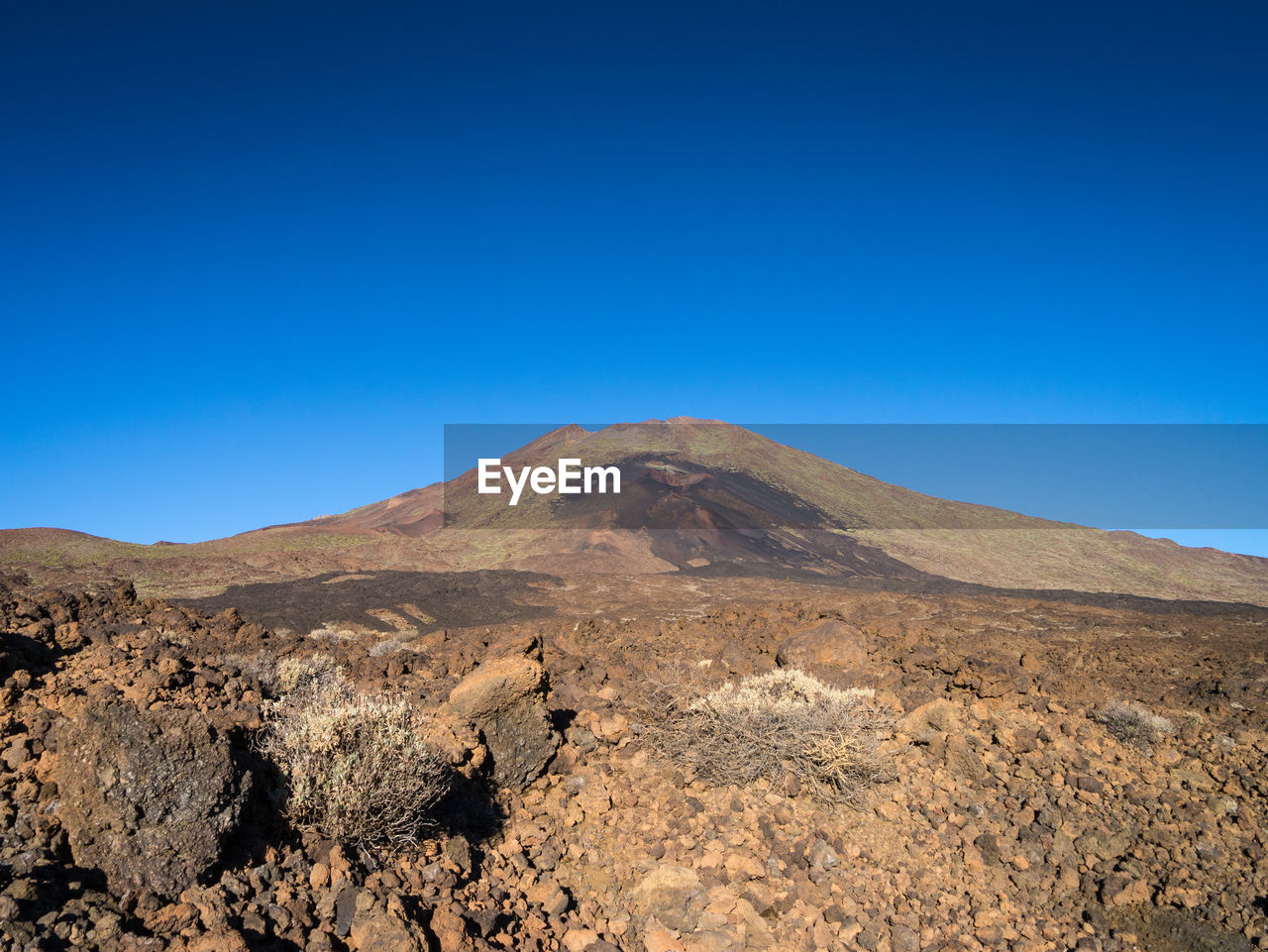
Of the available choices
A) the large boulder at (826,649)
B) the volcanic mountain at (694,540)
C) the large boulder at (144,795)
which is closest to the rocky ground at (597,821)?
the large boulder at (144,795)

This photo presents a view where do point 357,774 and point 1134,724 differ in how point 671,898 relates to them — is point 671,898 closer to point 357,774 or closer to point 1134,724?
point 357,774

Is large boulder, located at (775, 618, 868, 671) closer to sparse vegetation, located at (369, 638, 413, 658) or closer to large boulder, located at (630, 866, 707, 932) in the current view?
large boulder, located at (630, 866, 707, 932)

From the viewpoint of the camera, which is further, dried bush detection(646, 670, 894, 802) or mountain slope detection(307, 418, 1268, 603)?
mountain slope detection(307, 418, 1268, 603)

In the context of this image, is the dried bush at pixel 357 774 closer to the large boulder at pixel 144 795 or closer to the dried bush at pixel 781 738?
the large boulder at pixel 144 795

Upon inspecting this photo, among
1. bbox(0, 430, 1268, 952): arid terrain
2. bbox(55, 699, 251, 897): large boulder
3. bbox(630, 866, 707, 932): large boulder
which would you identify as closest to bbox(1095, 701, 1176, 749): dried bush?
bbox(0, 430, 1268, 952): arid terrain

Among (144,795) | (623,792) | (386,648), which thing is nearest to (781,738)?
(623,792)

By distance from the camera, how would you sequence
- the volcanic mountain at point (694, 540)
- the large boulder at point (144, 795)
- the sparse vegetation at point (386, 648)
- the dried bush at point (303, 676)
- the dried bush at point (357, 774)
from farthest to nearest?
the volcanic mountain at point (694, 540) < the sparse vegetation at point (386, 648) < the dried bush at point (303, 676) < the dried bush at point (357, 774) < the large boulder at point (144, 795)

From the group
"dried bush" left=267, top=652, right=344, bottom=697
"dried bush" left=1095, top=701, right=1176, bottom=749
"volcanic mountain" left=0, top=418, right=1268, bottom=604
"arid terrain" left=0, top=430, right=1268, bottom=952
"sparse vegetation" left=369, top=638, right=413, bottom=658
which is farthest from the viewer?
"volcanic mountain" left=0, top=418, right=1268, bottom=604
